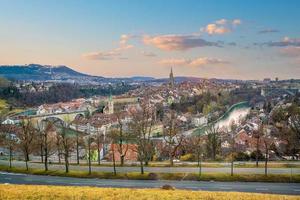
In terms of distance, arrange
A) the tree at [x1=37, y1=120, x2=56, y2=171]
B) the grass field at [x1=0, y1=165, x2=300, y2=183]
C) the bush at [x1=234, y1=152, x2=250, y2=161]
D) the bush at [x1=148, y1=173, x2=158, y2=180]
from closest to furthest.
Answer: the grass field at [x1=0, y1=165, x2=300, y2=183] → the bush at [x1=148, y1=173, x2=158, y2=180] → the tree at [x1=37, y1=120, x2=56, y2=171] → the bush at [x1=234, y1=152, x2=250, y2=161]

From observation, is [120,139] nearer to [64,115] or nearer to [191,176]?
[191,176]

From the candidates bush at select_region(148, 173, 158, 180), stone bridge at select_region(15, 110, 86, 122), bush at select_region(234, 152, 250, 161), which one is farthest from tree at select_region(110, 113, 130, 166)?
stone bridge at select_region(15, 110, 86, 122)

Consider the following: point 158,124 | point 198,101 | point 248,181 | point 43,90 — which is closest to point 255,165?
point 248,181

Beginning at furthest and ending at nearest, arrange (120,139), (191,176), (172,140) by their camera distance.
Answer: (172,140) < (120,139) < (191,176)

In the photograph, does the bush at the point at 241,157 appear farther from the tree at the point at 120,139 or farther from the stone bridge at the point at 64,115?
the stone bridge at the point at 64,115

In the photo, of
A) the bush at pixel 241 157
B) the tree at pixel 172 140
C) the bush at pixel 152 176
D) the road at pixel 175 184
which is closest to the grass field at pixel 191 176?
the bush at pixel 152 176

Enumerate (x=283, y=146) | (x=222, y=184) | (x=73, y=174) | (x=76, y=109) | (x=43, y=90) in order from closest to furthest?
1. (x=222, y=184)
2. (x=73, y=174)
3. (x=283, y=146)
4. (x=76, y=109)
5. (x=43, y=90)

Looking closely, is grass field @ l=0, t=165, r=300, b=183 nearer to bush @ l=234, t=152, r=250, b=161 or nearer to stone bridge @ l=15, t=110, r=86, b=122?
bush @ l=234, t=152, r=250, b=161

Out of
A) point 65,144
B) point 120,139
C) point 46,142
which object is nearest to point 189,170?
point 120,139

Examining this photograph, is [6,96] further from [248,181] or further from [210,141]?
[248,181]
